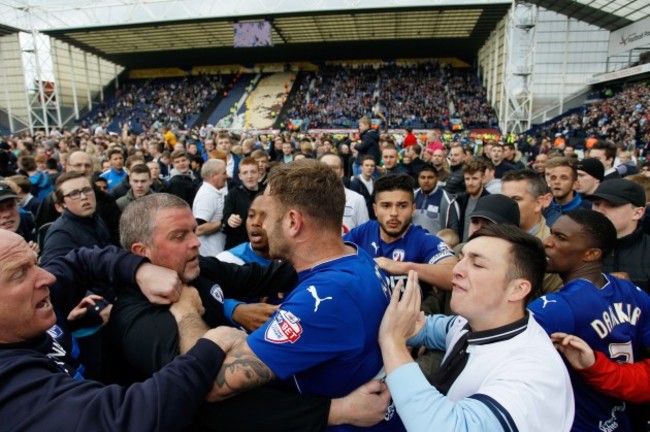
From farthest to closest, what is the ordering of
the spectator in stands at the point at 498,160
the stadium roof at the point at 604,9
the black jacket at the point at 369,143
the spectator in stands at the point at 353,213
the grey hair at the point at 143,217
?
the stadium roof at the point at 604,9
the black jacket at the point at 369,143
the spectator in stands at the point at 498,160
the spectator in stands at the point at 353,213
the grey hair at the point at 143,217

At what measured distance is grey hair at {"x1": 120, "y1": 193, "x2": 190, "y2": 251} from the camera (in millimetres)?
2004

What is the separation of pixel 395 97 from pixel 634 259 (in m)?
32.2

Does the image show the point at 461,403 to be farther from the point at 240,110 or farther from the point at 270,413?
the point at 240,110

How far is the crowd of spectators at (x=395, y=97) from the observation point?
3044 centimetres

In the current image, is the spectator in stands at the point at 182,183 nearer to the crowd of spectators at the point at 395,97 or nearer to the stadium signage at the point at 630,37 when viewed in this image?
the crowd of spectators at the point at 395,97

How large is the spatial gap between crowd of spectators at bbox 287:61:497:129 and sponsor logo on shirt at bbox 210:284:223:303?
95.6 feet

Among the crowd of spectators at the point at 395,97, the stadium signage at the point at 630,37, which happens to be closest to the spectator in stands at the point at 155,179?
the crowd of spectators at the point at 395,97

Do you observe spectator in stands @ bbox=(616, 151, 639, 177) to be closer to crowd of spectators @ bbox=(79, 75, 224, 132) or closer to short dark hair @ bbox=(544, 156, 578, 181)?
short dark hair @ bbox=(544, 156, 578, 181)

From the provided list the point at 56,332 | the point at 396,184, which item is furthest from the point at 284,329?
the point at 396,184

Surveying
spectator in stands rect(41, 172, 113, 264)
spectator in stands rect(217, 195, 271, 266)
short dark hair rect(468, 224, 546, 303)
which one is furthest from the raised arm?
spectator in stands rect(41, 172, 113, 264)

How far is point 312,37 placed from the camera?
31828 mm

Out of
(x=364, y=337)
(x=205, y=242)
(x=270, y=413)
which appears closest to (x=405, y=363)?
(x=364, y=337)

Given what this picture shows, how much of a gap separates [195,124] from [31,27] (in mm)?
12177

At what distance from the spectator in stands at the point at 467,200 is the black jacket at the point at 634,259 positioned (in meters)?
1.91
